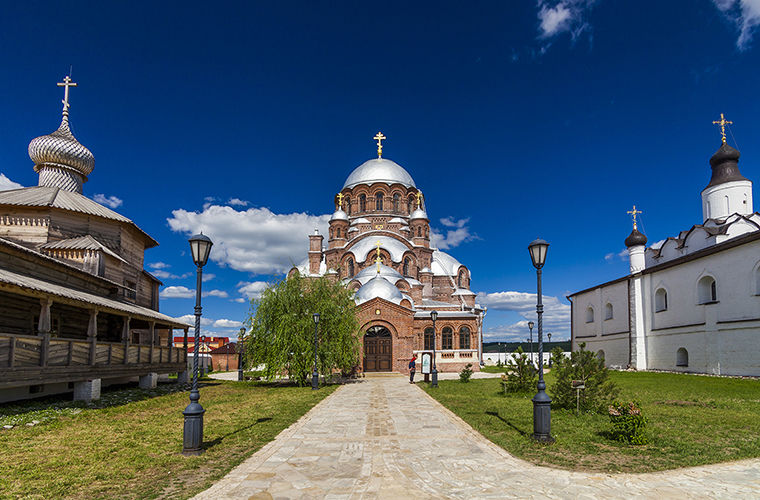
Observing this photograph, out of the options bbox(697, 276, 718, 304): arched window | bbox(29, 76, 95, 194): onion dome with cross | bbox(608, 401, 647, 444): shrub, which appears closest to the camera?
bbox(608, 401, 647, 444): shrub

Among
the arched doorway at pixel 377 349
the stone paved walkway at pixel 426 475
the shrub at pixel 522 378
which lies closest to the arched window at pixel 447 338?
the arched doorway at pixel 377 349

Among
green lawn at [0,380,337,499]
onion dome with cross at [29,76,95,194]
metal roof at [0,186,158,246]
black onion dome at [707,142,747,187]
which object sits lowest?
green lawn at [0,380,337,499]

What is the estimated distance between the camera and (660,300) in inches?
1198

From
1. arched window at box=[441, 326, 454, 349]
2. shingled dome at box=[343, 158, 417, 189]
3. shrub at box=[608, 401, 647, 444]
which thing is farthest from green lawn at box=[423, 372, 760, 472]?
shingled dome at box=[343, 158, 417, 189]

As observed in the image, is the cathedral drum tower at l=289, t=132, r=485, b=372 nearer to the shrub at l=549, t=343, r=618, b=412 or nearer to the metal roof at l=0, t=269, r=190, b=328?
the metal roof at l=0, t=269, r=190, b=328

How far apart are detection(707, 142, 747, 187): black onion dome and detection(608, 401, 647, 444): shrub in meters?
31.2

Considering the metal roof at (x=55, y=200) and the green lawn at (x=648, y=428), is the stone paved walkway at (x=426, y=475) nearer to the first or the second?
the green lawn at (x=648, y=428)

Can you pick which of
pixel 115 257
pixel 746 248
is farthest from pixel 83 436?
pixel 746 248

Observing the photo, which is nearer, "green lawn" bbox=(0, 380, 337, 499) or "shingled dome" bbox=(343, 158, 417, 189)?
"green lawn" bbox=(0, 380, 337, 499)

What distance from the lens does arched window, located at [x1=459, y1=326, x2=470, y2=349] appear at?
33.4 metres

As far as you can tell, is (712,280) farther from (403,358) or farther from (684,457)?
(684,457)

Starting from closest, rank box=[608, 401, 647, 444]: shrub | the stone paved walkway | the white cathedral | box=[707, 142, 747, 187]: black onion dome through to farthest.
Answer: the stone paved walkway
box=[608, 401, 647, 444]: shrub
the white cathedral
box=[707, 142, 747, 187]: black onion dome

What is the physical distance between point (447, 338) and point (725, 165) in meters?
22.3

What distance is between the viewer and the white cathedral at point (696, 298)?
75.0 feet
